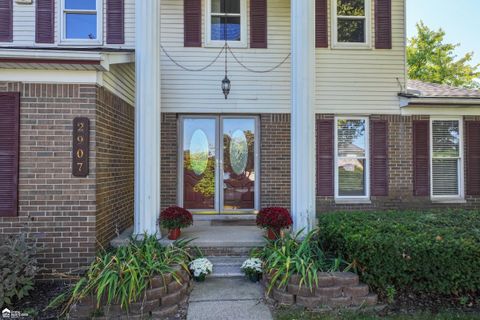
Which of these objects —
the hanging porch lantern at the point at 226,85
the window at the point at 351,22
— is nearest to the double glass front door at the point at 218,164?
the hanging porch lantern at the point at 226,85

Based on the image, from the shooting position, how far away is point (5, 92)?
15.4 feet

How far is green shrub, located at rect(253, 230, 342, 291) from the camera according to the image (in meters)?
4.05

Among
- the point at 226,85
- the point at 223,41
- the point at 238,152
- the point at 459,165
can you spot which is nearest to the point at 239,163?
the point at 238,152

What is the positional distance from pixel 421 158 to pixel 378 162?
1031 millimetres

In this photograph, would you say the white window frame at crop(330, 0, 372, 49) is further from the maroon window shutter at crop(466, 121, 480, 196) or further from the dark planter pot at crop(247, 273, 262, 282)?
the dark planter pot at crop(247, 273, 262, 282)

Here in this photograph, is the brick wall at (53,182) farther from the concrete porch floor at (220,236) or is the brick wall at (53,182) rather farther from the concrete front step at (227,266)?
the concrete front step at (227,266)

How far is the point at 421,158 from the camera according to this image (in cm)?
771

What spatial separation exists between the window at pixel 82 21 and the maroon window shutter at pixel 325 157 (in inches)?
210

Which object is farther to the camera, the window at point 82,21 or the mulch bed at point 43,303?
the window at point 82,21

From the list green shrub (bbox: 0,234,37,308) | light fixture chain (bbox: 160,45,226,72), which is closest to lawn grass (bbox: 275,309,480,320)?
green shrub (bbox: 0,234,37,308)

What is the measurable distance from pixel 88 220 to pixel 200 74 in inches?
162

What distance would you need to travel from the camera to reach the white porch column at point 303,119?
550 cm

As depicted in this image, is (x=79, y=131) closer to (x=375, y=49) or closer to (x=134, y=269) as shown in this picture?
(x=134, y=269)

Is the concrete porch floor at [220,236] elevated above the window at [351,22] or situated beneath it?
situated beneath
